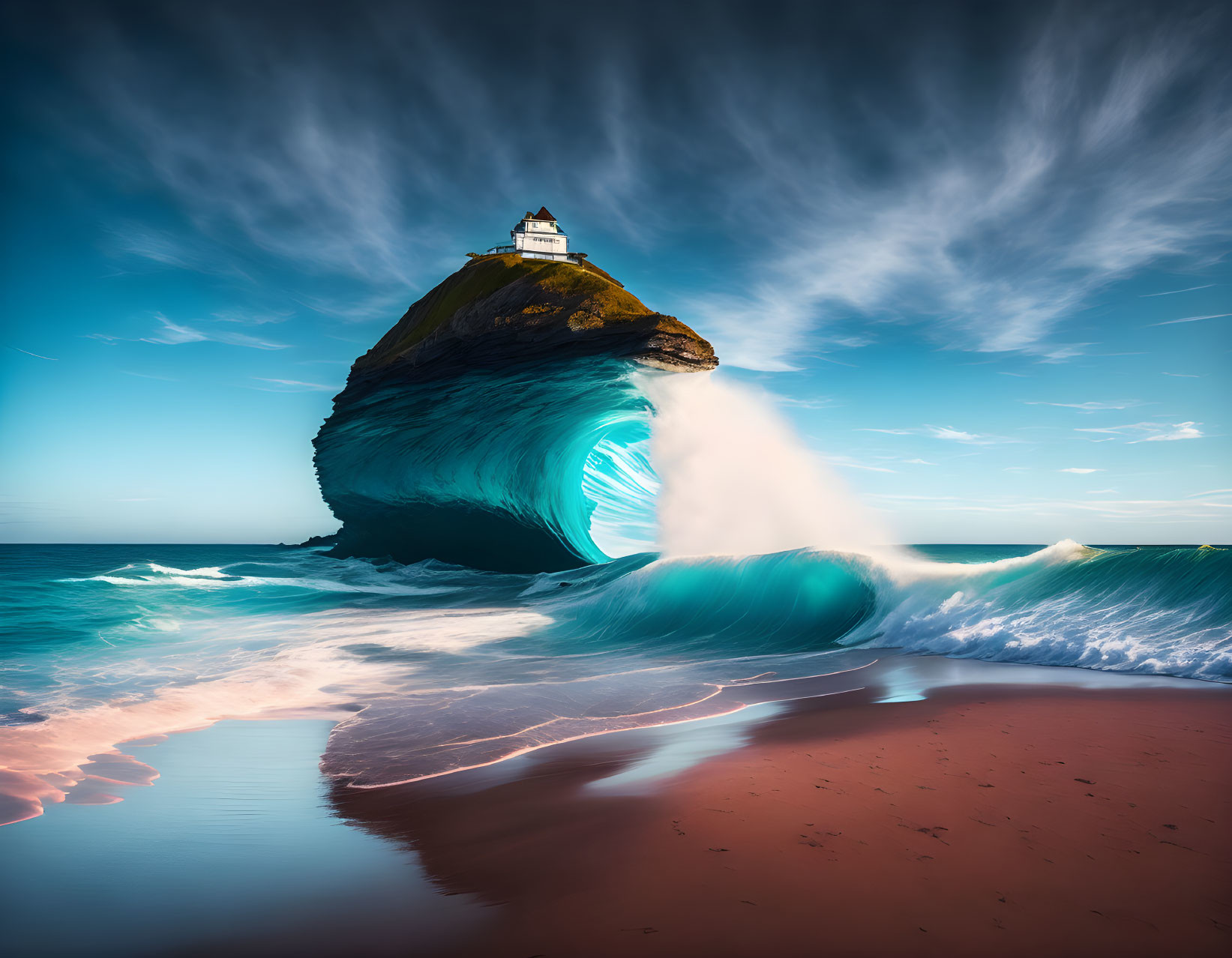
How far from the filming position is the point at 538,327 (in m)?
15.2

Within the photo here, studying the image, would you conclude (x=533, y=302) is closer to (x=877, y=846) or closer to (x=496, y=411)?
(x=496, y=411)

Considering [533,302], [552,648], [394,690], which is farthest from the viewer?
[533,302]

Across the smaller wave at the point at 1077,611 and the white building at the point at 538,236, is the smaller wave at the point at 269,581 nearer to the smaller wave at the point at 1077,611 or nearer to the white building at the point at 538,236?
the smaller wave at the point at 1077,611

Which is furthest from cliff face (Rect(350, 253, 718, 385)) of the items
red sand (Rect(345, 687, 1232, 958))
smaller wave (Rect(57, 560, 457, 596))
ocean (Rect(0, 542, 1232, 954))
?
red sand (Rect(345, 687, 1232, 958))

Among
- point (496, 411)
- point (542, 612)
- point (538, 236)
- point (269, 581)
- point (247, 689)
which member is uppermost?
point (538, 236)

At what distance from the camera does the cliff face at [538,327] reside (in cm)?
1446

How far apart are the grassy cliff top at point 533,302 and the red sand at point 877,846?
11964 mm

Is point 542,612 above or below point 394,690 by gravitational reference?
above

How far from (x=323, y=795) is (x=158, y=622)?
10271mm

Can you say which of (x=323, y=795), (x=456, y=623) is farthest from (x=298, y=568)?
(x=323, y=795)

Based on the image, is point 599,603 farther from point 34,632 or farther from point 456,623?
point 34,632

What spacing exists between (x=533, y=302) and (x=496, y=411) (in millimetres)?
3689

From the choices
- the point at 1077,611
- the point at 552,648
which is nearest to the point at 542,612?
the point at 552,648

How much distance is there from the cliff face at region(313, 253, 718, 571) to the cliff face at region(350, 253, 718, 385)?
4 cm
